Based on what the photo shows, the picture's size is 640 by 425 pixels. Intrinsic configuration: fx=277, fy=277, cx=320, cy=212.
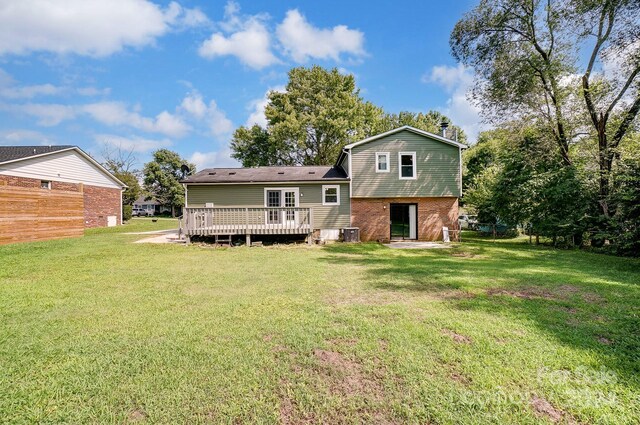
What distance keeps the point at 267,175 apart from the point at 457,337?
14.2 metres

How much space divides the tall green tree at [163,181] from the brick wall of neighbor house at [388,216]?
136ft

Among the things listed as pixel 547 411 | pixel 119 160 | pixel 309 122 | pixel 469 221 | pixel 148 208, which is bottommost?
pixel 547 411

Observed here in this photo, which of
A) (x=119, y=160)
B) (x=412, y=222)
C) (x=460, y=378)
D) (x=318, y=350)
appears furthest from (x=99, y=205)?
(x=119, y=160)

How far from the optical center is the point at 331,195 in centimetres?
1552

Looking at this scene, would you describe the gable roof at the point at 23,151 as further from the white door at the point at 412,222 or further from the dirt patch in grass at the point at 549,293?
the dirt patch in grass at the point at 549,293

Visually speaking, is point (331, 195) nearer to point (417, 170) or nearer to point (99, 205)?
point (417, 170)

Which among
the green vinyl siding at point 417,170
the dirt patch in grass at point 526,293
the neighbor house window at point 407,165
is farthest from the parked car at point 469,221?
the dirt patch in grass at point 526,293

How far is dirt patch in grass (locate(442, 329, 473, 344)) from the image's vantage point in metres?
3.45

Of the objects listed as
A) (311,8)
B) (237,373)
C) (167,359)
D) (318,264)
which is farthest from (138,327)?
(311,8)

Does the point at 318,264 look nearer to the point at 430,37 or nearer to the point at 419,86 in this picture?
the point at 430,37

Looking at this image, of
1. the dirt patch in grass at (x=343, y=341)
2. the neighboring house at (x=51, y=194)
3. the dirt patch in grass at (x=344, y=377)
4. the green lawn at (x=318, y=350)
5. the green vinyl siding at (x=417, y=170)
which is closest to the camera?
the green lawn at (x=318, y=350)

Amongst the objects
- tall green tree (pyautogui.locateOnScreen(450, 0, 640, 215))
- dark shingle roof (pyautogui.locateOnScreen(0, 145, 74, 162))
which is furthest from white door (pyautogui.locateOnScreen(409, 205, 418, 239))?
dark shingle roof (pyautogui.locateOnScreen(0, 145, 74, 162))

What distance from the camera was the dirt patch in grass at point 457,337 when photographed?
11.3 feet

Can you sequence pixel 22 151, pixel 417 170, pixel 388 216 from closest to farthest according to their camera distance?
pixel 417 170
pixel 388 216
pixel 22 151
